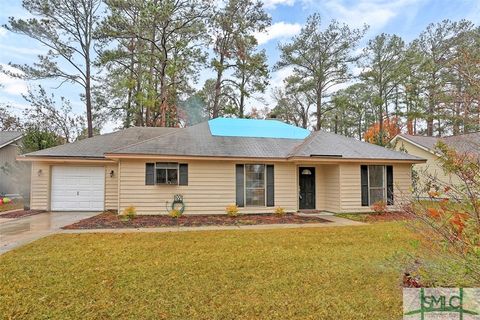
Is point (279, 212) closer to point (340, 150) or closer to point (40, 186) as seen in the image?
point (340, 150)

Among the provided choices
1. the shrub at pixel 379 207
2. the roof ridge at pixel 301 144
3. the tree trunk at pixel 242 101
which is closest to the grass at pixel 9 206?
the roof ridge at pixel 301 144

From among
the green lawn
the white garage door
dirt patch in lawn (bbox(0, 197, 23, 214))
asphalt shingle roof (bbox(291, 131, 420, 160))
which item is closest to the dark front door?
asphalt shingle roof (bbox(291, 131, 420, 160))

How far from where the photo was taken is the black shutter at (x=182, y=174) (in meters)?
10.8

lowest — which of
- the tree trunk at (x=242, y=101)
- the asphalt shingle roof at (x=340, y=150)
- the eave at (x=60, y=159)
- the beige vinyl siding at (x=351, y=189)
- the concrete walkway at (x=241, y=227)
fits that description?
the concrete walkway at (x=241, y=227)

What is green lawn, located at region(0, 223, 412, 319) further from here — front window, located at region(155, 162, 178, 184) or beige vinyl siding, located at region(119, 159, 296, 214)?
front window, located at region(155, 162, 178, 184)

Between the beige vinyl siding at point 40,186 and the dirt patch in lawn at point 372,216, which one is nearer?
the dirt patch in lawn at point 372,216

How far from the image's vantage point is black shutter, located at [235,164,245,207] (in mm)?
11281

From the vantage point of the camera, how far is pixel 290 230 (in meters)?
8.00


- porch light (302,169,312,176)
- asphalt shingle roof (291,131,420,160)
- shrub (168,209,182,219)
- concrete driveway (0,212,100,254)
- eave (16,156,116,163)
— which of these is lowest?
concrete driveway (0,212,100,254)

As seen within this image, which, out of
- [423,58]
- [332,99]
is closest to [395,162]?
[332,99]

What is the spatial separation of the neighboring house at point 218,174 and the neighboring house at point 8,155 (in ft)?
28.1

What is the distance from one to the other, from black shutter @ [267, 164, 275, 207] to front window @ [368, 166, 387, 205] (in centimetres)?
395

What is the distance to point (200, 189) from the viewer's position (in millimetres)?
10984

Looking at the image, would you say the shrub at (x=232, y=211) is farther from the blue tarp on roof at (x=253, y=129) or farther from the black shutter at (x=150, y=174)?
the blue tarp on roof at (x=253, y=129)
